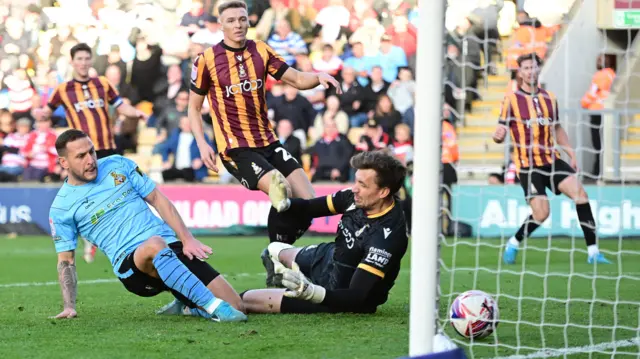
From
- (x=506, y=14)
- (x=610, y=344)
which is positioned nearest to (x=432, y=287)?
(x=610, y=344)

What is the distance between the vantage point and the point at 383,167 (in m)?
6.08

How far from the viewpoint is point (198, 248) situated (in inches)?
231

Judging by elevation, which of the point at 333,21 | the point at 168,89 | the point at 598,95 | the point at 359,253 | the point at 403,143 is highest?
the point at 333,21

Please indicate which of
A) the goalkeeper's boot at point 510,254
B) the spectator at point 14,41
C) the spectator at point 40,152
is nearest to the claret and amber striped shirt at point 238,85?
the goalkeeper's boot at point 510,254

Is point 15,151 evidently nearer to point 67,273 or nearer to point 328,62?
point 328,62

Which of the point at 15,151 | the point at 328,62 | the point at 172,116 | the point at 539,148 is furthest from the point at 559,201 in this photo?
the point at 15,151

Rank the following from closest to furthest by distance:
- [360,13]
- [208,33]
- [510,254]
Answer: [510,254]
[360,13]
[208,33]

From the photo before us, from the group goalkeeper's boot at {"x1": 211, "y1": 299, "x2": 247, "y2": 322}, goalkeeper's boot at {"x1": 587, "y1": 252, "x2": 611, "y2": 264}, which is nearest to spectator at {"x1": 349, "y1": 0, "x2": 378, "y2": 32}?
goalkeeper's boot at {"x1": 587, "y1": 252, "x2": 611, "y2": 264}

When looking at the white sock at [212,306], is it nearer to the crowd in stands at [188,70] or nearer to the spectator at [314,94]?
the crowd in stands at [188,70]

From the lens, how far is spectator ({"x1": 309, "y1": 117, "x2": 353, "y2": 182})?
14.9 meters

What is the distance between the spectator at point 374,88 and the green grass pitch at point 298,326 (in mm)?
6326

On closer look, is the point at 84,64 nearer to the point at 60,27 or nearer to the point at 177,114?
the point at 177,114

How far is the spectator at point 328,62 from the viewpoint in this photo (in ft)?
52.0

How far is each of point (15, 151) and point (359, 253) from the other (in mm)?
10890
